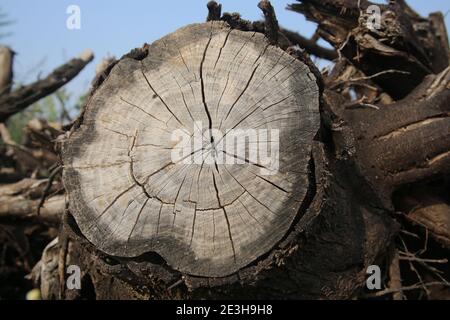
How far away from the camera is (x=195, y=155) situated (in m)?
2.30

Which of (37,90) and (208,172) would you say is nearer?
(208,172)

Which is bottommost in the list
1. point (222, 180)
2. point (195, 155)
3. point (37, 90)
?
point (222, 180)

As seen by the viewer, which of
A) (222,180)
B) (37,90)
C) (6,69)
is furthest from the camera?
(6,69)

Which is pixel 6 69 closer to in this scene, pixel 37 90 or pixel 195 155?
pixel 37 90

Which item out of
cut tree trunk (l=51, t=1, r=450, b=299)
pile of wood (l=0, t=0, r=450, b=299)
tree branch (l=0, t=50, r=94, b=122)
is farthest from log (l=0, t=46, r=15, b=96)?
cut tree trunk (l=51, t=1, r=450, b=299)

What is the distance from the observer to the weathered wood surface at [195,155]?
2.23 metres

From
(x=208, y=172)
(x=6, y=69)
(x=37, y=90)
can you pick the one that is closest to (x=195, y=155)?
(x=208, y=172)

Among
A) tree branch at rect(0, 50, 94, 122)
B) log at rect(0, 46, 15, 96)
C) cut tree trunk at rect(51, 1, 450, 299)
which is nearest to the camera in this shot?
cut tree trunk at rect(51, 1, 450, 299)

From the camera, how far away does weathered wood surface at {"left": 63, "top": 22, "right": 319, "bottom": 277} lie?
2.23 meters

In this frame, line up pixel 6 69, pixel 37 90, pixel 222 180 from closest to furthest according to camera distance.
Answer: pixel 222 180
pixel 37 90
pixel 6 69

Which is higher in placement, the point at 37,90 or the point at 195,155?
the point at 37,90

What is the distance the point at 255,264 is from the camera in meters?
2.23

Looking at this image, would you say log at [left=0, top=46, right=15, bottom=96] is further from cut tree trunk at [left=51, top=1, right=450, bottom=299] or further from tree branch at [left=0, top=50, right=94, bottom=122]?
cut tree trunk at [left=51, top=1, right=450, bottom=299]
